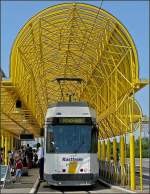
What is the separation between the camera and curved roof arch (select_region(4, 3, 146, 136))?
23531 millimetres

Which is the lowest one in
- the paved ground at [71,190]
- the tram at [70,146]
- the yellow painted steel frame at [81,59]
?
the paved ground at [71,190]

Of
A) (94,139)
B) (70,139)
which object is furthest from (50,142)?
(94,139)

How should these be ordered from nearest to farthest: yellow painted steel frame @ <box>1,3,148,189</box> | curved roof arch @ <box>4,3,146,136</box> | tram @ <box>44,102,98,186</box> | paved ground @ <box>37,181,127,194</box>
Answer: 1. paved ground @ <box>37,181,127,194</box>
2. tram @ <box>44,102,98,186</box>
3. yellow painted steel frame @ <box>1,3,148,189</box>
4. curved roof arch @ <box>4,3,146,136</box>

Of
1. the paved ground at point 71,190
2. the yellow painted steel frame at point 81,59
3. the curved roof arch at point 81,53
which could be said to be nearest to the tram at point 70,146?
the paved ground at point 71,190

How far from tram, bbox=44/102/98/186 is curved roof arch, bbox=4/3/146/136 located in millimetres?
1946

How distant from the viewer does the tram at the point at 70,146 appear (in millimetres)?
21656

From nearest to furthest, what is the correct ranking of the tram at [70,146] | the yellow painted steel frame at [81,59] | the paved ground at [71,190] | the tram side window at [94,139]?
the paved ground at [71,190] < the tram at [70,146] < the tram side window at [94,139] < the yellow painted steel frame at [81,59]

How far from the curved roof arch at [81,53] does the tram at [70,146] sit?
1.95m

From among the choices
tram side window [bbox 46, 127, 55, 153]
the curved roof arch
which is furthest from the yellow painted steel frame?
tram side window [bbox 46, 127, 55, 153]

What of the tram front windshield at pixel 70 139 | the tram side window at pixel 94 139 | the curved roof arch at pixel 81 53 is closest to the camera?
the tram front windshield at pixel 70 139

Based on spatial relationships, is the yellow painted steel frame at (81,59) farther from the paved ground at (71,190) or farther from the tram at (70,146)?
the paved ground at (71,190)

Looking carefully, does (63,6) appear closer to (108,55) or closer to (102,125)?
(108,55)

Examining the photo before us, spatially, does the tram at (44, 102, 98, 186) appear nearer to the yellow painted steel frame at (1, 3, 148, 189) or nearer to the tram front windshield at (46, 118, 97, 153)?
the tram front windshield at (46, 118, 97, 153)

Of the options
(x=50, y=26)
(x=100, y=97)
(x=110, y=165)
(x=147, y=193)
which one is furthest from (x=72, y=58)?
(x=147, y=193)
